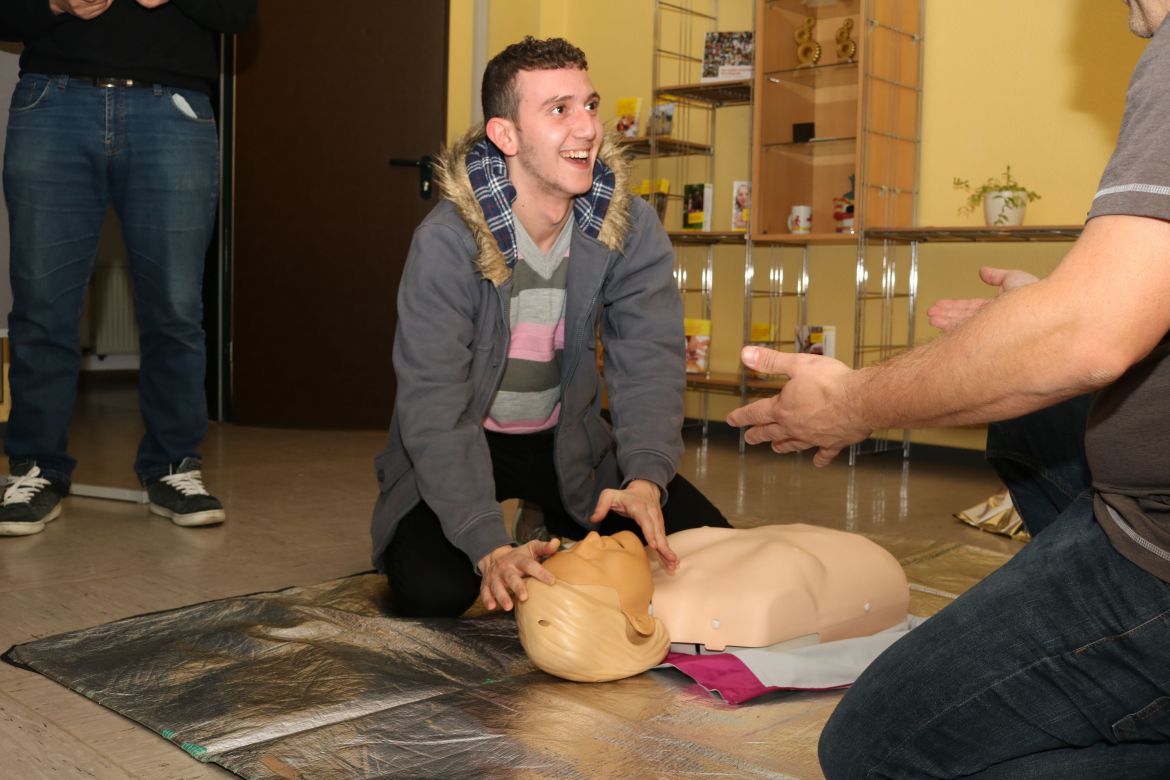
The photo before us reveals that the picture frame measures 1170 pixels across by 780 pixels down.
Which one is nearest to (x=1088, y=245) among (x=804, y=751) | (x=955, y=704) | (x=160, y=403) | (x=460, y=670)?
(x=955, y=704)

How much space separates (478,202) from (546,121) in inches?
8.3

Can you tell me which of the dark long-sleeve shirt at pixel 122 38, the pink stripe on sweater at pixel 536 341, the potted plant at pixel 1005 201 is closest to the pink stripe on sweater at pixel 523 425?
the pink stripe on sweater at pixel 536 341

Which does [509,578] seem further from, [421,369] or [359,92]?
[359,92]

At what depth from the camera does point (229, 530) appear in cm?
305

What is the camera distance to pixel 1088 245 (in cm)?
98

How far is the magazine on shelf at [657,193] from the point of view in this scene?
537 cm

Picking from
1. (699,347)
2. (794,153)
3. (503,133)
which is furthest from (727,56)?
(503,133)

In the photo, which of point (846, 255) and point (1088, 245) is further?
point (846, 255)

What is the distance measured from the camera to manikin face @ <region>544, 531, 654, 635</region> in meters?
1.88

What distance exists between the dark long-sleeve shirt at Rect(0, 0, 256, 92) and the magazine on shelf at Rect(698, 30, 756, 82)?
258 centimetres

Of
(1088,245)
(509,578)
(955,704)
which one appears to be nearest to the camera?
(1088,245)

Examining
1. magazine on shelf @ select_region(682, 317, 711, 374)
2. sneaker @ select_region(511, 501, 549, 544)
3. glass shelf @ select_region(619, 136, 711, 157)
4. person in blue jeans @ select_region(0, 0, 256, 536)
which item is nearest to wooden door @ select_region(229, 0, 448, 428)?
glass shelf @ select_region(619, 136, 711, 157)

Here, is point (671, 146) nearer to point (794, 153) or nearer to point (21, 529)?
point (794, 153)

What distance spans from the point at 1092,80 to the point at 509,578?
345cm
